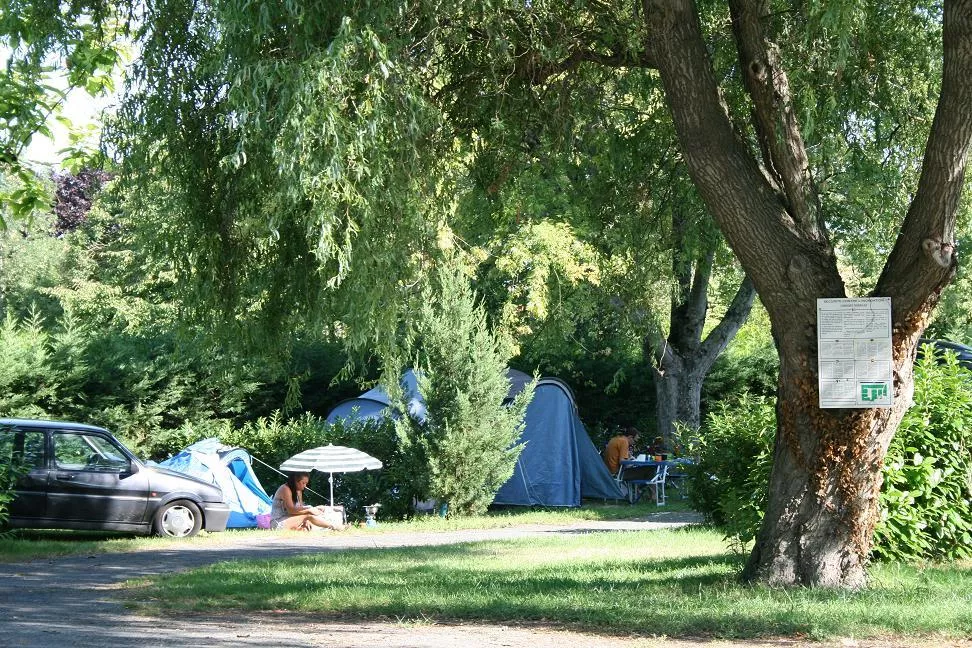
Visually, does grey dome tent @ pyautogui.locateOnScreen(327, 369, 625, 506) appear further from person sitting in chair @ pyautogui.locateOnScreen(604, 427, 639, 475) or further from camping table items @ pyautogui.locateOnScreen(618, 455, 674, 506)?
camping table items @ pyautogui.locateOnScreen(618, 455, 674, 506)

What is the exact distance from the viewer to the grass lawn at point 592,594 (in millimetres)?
7289

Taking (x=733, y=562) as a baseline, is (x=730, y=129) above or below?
above

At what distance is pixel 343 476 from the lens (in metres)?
18.9

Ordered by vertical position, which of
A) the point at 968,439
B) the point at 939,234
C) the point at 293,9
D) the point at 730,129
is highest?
the point at 293,9

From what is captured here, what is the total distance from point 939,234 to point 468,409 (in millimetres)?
11107

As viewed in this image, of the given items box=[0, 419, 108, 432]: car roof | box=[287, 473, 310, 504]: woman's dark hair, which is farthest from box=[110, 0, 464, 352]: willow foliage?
box=[287, 473, 310, 504]: woman's dark hair

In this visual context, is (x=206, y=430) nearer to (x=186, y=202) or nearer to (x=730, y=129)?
(x=186, y=202)

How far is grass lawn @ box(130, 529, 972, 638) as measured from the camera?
287 inches

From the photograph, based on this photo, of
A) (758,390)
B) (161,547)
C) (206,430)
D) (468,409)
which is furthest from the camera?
(758,390)

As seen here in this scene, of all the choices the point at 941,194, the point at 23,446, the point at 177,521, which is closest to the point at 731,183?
the point at 941,194

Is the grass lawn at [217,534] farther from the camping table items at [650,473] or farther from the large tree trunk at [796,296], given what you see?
the large tree trunk at [796,296]

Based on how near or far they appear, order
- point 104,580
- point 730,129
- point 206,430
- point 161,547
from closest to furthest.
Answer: point 730,129 < point 104,580 < point 161,547 < point 206,430

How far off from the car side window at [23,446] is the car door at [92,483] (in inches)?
7.1

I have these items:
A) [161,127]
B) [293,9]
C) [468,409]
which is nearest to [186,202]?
[161,127]
